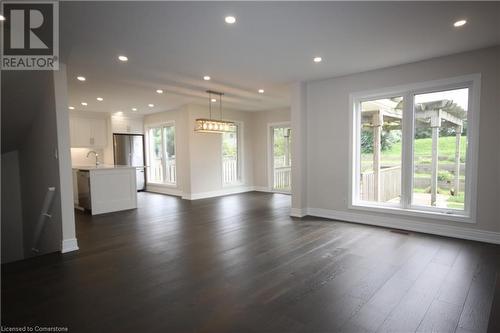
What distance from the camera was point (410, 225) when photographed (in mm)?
4387

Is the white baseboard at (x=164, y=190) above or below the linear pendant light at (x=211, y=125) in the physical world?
below

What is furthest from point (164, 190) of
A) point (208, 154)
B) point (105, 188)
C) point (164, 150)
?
point (105, 188)

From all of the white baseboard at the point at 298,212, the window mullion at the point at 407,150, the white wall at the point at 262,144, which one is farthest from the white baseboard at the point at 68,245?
the white wall at the point at 262,144

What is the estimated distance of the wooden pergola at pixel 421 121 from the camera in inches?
163

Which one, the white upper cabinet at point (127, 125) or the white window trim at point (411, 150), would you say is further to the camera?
the white upper cabinet at point (127, 125)

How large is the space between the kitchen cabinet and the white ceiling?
10.3 ft

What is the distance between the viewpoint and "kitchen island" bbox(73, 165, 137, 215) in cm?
577

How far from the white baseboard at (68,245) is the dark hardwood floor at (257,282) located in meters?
0.11

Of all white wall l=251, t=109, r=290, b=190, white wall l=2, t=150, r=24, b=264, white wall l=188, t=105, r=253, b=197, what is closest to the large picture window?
white wall l=188, t=105, r=253, b=197

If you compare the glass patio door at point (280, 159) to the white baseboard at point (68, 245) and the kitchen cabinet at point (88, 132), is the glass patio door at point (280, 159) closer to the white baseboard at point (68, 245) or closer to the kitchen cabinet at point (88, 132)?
the kitchen cabinet at point (88, 132)

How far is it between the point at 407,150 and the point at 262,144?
4803 millimetres
